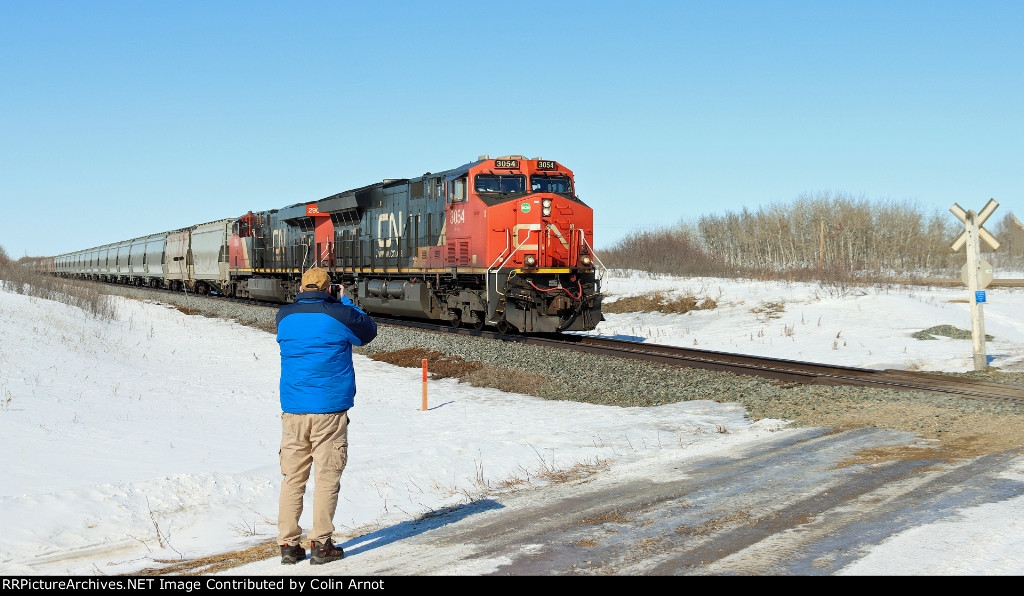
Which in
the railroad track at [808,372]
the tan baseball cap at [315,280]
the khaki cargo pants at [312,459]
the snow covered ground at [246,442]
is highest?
the tan baseball cap at [315,280]

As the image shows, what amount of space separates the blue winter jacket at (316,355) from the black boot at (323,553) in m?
0.84

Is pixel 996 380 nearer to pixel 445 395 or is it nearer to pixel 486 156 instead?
pixel 445 395

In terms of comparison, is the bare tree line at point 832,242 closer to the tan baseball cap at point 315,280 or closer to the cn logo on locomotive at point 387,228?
the cn logo on locomotive at point 387,228

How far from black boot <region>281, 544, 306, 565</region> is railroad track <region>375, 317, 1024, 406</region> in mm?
9033

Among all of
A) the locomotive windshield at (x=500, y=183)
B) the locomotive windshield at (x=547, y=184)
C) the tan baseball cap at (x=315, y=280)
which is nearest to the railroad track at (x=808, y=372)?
the locomotive windshield at (x=500, y=183)

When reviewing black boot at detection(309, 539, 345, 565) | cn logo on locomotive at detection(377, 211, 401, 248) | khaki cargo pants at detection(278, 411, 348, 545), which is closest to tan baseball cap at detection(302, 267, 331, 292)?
khaki cargo pants at detection(278, 411, 348, 545)

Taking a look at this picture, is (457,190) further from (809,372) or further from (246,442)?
(246,442)

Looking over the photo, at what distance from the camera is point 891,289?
33.2m

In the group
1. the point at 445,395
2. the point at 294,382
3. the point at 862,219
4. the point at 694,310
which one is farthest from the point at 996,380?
the point at 862,219

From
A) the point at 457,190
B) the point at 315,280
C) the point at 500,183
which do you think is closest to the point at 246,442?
the point at 315,280

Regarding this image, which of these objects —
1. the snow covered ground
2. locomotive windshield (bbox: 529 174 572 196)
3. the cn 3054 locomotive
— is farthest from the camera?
locomotive windshield (bbox: 529 174 572 196)

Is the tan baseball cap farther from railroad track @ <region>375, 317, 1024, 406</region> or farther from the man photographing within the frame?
railroad track @ <region>375, 317, 1024, 406</region>

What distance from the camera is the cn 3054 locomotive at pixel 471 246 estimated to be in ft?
58.6

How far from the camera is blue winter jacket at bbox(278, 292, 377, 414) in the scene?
17.1 ft
